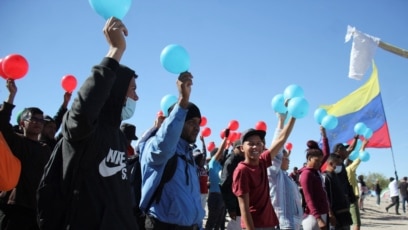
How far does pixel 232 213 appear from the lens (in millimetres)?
5996

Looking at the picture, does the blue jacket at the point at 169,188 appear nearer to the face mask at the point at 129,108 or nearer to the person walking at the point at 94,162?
A: the face mask at the point at 129,108

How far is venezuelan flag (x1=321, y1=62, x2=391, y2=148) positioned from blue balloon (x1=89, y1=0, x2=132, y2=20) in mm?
11794

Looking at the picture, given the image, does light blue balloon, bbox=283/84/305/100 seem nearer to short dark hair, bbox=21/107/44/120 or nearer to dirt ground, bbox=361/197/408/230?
short dark hair, bbox=21/107/44/120

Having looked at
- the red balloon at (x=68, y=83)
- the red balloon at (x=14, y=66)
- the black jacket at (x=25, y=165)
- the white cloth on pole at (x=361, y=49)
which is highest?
the white cloth on pole at (x=361, y=49)

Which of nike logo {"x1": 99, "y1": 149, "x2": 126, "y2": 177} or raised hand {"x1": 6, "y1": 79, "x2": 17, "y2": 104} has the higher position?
raised hand {"x1": 6, "y1": 79, "x2": 17, "y2": 104}

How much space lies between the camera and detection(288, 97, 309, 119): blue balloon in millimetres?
4426

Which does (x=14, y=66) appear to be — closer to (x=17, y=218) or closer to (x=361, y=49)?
(x=17, y=218)

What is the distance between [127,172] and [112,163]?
0.23 metres

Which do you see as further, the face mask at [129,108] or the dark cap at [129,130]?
the dark cap at [129,130]

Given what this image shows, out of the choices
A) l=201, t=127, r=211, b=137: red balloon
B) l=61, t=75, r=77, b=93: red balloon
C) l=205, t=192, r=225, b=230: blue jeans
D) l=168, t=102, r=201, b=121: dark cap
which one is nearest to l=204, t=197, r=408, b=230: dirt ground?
l=205, t=192, r=225, b=230: blue jeans

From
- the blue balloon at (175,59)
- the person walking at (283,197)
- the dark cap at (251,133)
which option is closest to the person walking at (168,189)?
the blue balloon at (175,59)

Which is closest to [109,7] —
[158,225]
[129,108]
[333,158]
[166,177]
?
[129,108]

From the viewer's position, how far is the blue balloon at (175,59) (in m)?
3.03

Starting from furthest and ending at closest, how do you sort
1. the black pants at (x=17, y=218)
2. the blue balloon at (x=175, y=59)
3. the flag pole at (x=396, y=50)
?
1. the flag pole at (x=396, y=50)
2. the black pants at (x=17, y=218)
3. the blue balloon at (x=175, y=59)
